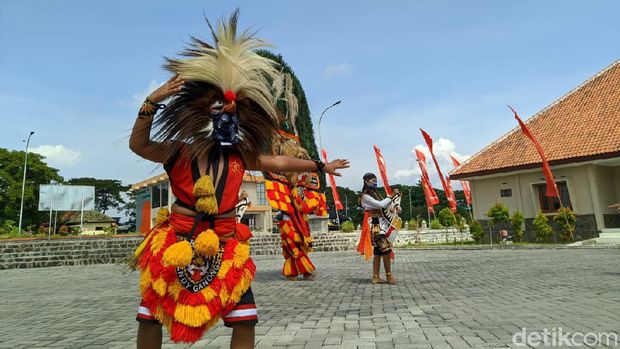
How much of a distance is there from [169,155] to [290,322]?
2729mm

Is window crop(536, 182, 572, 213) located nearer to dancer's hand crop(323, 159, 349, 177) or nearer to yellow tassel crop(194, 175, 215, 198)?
dancer's hand crop(323, 159, 349, 177)

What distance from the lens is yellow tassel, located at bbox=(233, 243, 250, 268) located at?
237 centimetres

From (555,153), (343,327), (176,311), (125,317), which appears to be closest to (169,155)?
(176,311)

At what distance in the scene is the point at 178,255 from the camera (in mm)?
2182

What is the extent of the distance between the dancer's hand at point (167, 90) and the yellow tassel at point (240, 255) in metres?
0.95

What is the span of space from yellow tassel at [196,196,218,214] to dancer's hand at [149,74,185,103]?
0.62 m

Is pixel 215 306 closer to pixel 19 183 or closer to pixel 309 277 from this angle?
pixel 309 277

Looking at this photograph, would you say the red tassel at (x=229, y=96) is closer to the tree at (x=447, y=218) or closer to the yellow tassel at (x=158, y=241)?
the yellow tassel at (x=158, y=241)

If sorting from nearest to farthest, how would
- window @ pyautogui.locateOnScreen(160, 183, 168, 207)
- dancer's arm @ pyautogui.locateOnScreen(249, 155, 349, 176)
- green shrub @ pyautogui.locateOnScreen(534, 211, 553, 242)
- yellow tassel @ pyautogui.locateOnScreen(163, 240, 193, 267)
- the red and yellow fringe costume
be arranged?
yellow tassel @ pyautogui.locateOnScreen(163, 240, 193, 267), dancer's arm @ pyautogui.locateOnScreen(249, 155, 349, 176), the red and yellow fringe costume, green shrub @ pyautogui.locateOnScreen(534, 211, 553, 242), window @ pyautogui.locateOnScreen(160, 183, 168, 207)

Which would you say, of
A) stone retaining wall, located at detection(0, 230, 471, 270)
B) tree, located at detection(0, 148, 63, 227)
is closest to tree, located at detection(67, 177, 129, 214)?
tree, located at detection(0, 148, 63, 227)

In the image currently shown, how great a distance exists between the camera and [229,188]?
100.0 inches

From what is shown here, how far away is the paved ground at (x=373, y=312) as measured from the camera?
3.82m

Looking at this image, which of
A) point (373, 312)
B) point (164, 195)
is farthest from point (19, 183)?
point (373, 312)

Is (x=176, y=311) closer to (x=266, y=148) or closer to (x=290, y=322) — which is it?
(x=266, y=148)
